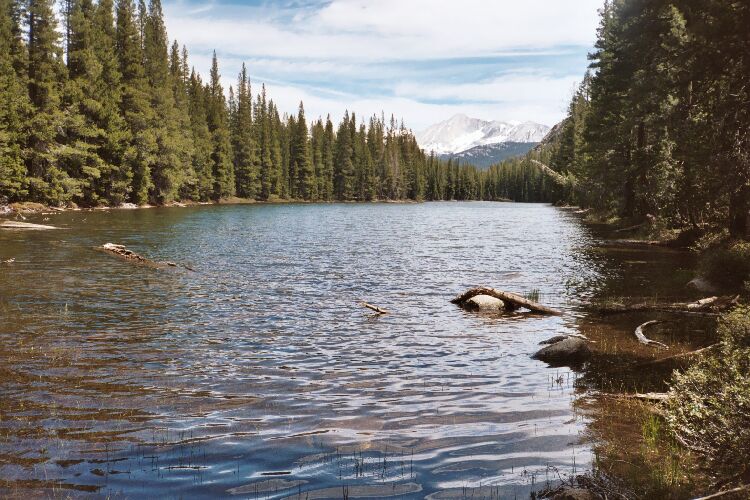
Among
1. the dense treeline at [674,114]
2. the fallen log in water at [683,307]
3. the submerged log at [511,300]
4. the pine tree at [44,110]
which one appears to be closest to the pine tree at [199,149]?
the pine tree at [44,110]

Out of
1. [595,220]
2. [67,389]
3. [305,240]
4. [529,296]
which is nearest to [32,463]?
[67,389]

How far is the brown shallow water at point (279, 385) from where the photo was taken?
673cm

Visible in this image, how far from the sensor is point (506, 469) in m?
6.94

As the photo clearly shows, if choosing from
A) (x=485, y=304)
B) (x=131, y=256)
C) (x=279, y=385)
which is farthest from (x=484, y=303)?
(x=131, y=256)

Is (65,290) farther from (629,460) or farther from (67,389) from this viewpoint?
(629,460)

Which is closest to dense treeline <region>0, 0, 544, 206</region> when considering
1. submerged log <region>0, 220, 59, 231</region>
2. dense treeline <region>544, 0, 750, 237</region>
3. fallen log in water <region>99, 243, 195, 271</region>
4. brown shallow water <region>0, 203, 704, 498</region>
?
submerged log <region>0, 220, 59, 231</region>

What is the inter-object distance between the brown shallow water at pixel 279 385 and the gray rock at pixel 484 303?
71 centimetres

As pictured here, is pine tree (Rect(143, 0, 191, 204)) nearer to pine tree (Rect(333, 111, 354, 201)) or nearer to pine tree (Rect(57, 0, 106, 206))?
pine tree (Rect(57, 0, 106, 206))

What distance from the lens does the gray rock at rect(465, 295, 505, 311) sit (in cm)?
1753

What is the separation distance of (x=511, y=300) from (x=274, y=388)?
31.1 feet

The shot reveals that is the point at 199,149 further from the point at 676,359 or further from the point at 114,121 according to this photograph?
the point at 676,359

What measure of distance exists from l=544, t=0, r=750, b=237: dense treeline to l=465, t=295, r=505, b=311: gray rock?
26.8ft

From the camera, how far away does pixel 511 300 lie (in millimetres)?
17453

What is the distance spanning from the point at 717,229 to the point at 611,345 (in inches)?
757
